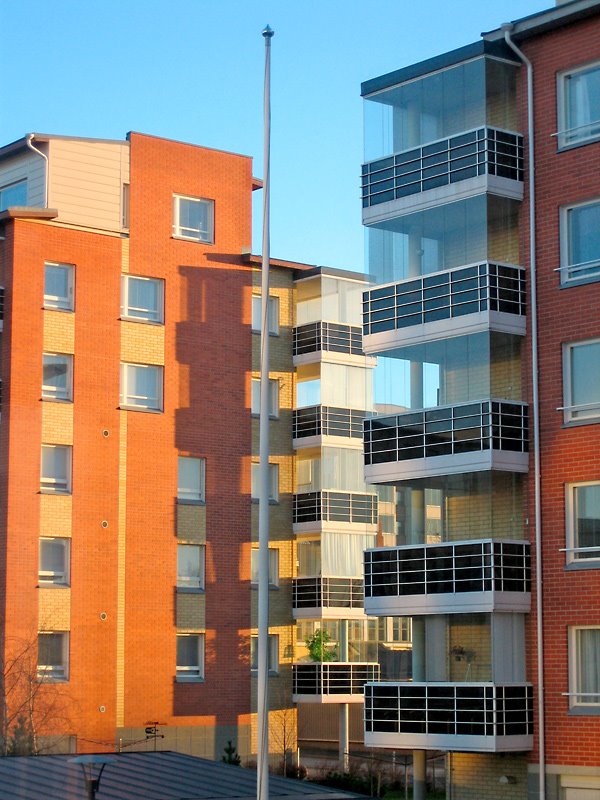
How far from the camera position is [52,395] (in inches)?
1818

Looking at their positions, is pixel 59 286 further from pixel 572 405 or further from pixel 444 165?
pixel 572 405

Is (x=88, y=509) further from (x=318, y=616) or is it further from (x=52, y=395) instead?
(x=318, y=616)

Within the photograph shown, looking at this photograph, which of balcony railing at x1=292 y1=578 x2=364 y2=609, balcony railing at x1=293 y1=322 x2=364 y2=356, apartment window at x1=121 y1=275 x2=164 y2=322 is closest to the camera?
apartment window at x1=121 y1=275 x2=164 y2=322

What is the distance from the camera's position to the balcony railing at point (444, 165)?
32.7m

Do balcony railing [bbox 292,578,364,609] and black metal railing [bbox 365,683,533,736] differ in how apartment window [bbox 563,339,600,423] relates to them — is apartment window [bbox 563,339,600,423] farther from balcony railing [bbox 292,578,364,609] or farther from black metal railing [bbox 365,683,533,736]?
balcony railing [bbox 292,578,364,609]

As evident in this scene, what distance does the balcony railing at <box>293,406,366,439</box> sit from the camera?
51031 millimetres

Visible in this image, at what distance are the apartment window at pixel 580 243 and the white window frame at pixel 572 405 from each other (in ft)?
4.38

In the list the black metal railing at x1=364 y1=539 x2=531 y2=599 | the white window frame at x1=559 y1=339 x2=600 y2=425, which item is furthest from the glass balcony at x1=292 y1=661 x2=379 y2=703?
the white window frame at x1=559 y1=339 x2=600 y2=425

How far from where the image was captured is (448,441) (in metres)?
32.2

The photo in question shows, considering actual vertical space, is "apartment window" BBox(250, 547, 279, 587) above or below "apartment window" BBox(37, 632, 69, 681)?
above

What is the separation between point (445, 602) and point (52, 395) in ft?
60.8

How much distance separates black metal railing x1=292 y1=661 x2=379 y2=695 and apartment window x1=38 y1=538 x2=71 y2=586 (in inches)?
358

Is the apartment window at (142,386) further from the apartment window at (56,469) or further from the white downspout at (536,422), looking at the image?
the white downspout at (536,422)

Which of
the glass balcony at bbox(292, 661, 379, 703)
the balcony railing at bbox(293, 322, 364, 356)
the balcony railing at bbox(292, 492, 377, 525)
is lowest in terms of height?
the glass balcony at bbox(292, 661, 379, 703)
